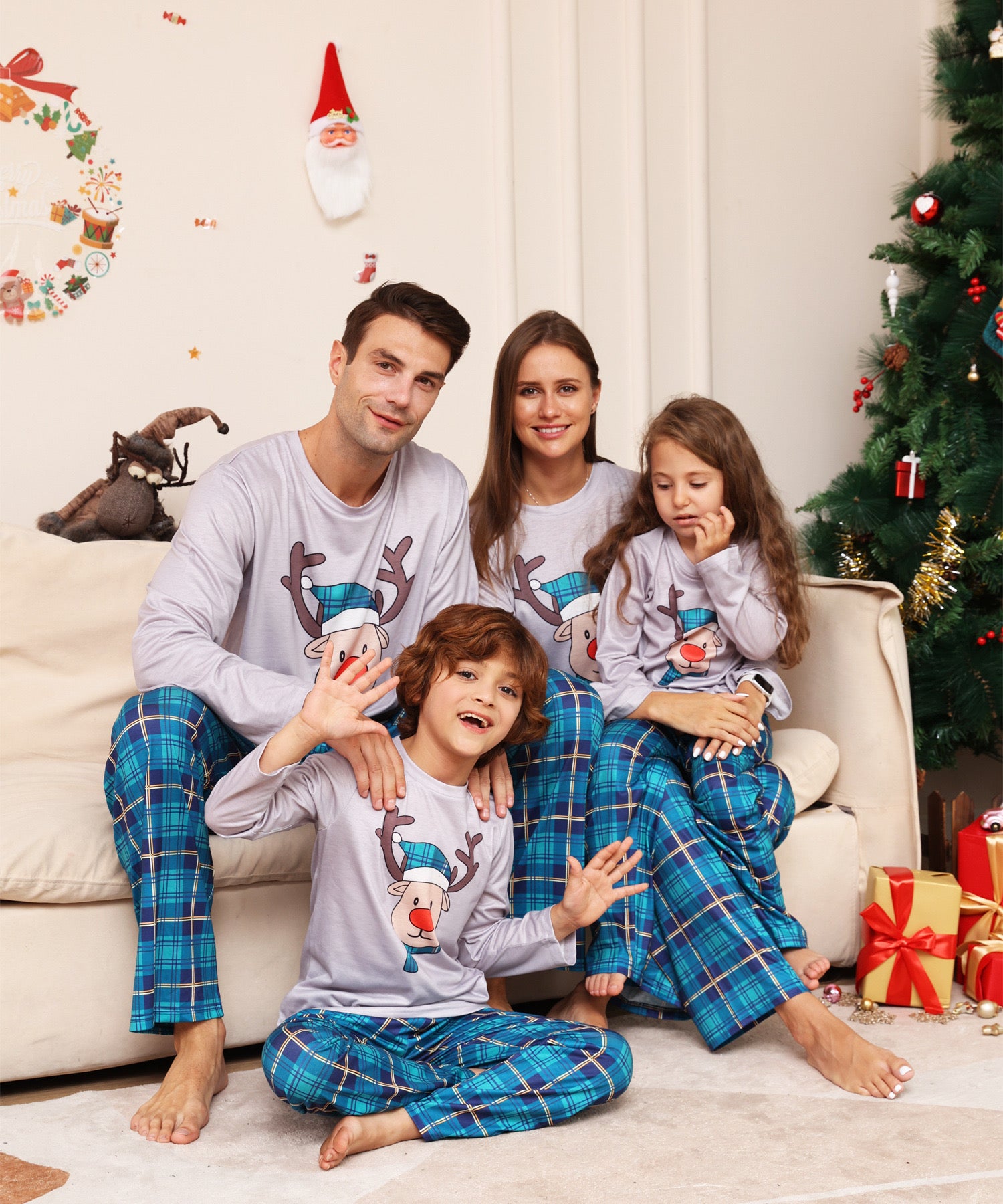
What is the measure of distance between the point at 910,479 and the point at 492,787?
143 cm

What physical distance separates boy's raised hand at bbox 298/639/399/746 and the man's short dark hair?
576 mm

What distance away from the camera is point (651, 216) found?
3111 millimetres

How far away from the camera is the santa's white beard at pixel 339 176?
2.73m

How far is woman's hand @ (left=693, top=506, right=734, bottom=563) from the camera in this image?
198 cm

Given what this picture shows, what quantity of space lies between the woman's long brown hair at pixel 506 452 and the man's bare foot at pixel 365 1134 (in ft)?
3.10

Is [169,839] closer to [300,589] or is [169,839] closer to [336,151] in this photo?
[300,589]

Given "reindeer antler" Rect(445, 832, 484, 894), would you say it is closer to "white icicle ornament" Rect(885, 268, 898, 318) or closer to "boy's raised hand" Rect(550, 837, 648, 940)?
"boy's raised hand" Rect(550, 837, 648, 940)

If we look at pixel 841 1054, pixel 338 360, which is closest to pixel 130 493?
pixel 338 360

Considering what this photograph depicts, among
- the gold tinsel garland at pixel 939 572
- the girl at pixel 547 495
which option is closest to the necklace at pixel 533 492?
the girl at pixel 547 495

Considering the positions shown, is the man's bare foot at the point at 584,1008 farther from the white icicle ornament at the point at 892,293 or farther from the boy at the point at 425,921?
the white icicle ornament at the point at 892,293

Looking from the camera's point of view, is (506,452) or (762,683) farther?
(506,452)

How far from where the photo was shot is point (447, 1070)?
149 cm

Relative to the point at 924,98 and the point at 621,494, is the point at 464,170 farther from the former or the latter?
the point at 924,98

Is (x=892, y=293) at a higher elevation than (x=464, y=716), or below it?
higher
